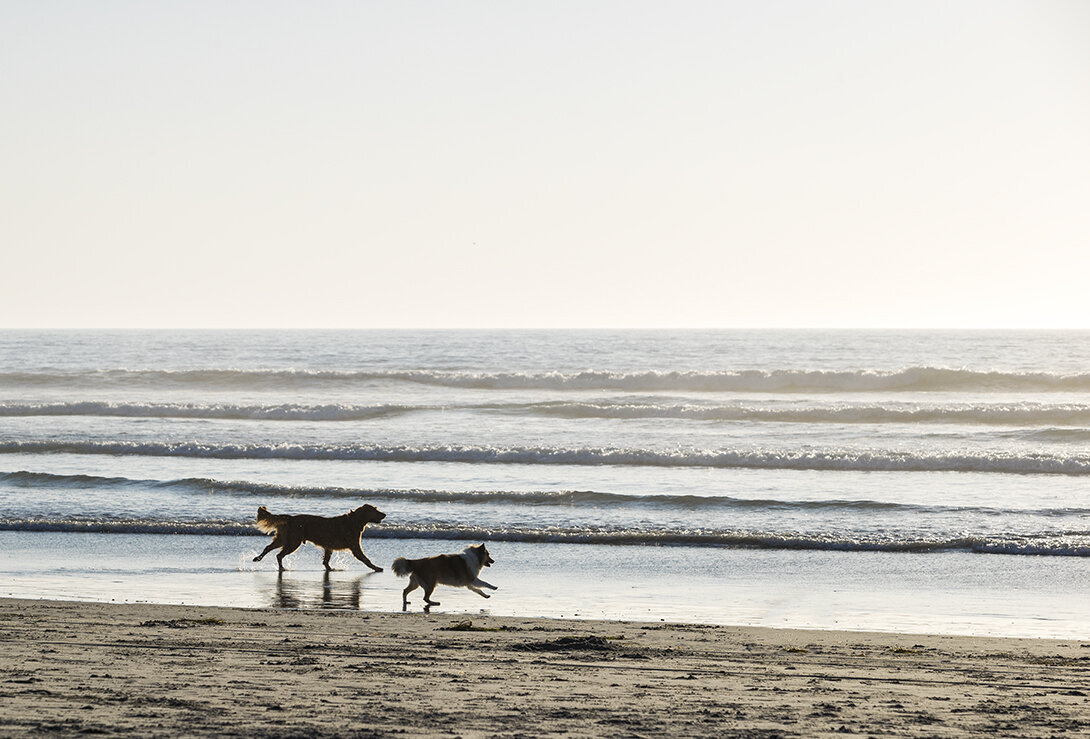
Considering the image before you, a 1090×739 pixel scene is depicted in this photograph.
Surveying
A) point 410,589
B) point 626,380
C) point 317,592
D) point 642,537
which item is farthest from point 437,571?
point 626,380

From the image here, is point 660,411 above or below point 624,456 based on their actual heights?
above

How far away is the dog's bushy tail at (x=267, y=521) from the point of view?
1198cm

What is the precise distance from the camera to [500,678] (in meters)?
6.52

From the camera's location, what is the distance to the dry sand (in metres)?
5.34

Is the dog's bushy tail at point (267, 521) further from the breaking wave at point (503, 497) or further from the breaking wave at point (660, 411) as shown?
the breaking wave at point (660, 411)

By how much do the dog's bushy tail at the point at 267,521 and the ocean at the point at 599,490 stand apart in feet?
1.42

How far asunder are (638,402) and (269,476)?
16.5 metres

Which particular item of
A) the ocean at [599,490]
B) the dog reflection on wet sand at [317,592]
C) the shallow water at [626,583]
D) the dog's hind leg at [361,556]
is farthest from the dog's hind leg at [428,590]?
the dog's hind leg at [361,556]

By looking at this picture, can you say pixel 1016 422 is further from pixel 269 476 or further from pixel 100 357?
pixel 100 357

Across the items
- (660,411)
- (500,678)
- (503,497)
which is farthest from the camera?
(660,411)

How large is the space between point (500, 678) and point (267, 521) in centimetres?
628

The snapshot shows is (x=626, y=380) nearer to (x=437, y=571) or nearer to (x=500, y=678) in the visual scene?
(x=437, y=571)

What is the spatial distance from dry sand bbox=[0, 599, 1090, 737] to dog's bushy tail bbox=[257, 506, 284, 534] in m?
2.94

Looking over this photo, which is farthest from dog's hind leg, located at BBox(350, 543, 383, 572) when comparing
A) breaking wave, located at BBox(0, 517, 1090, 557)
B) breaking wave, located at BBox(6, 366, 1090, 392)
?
breaking wave, located at BBox(6, 366, 1090, 392)
